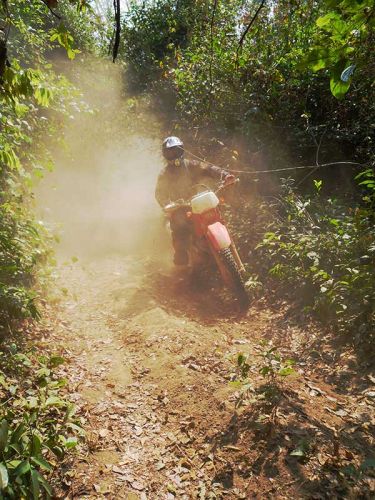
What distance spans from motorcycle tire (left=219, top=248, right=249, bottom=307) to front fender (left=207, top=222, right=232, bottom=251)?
0.10m

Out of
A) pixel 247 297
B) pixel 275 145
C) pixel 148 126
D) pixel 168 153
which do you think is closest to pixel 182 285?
pixel 247 297

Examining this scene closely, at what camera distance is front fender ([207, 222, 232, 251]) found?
6133 millimetres

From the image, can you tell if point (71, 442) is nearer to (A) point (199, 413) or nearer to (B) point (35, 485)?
(B) point (35, 485)

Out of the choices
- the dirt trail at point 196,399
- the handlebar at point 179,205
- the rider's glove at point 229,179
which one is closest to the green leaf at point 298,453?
the dirt trail at point 196,399

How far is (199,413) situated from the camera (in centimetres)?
364

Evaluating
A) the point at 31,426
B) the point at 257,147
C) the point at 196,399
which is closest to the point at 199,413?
the point at 196,399

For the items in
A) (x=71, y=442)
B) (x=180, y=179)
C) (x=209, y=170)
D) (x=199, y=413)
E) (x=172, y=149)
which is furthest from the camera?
(x=180, y=179)

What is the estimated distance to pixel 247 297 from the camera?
6234 mm

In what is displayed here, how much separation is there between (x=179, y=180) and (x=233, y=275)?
2.89m

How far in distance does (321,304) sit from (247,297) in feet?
4.96

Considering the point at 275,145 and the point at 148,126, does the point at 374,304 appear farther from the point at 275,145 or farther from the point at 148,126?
the point at 148,126

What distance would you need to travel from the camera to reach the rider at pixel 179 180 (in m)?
7.42

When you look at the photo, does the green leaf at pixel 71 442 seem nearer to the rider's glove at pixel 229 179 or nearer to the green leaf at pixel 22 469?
the green leaf at pixel 22 469

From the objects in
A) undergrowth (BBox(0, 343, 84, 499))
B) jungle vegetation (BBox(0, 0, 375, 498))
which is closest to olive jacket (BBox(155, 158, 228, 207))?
jungle vegetation (BBox(0, 0, 375, 498))
